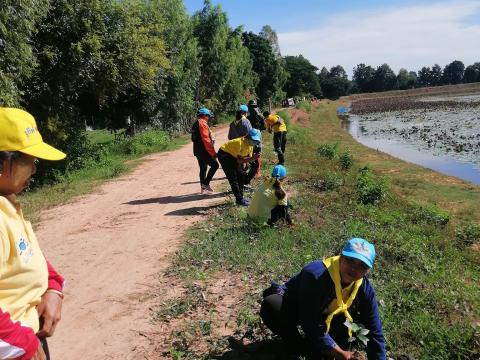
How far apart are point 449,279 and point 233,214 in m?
3.85

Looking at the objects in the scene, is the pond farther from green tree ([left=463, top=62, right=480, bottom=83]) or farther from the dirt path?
green tree ([left=463, top=62, right=480, bottom=83])

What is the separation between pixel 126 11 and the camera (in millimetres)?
13375

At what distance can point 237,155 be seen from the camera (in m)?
8.57

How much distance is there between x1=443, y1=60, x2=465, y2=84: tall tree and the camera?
113m

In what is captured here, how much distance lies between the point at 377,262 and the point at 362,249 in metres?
3.05

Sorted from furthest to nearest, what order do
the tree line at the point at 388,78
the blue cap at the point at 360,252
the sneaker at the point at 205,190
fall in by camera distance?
the tree line at the point at 388,78
the sneaker at the point at 205,190
the blue cap at the point at 360,252

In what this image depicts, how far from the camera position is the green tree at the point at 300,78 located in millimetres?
74312

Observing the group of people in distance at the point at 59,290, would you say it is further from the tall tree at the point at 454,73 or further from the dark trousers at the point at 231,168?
the tall tree at the point at 454,73

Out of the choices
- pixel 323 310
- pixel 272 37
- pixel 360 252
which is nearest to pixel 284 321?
pixel 323 310

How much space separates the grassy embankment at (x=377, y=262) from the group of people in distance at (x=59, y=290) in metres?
0.59

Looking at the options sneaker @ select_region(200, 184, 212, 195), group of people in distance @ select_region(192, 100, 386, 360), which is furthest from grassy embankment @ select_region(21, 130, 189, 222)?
group of people in distance @ select_region(192, 100, 386, 360)

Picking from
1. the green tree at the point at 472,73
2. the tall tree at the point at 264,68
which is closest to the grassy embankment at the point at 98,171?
the tall tree at the point at 264,68

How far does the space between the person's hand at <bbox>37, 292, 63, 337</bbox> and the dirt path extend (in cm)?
216

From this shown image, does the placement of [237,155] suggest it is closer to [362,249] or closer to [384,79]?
[362,249]
